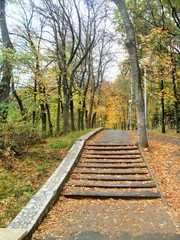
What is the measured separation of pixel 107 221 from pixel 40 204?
1547 mm

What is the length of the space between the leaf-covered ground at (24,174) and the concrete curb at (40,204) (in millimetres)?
280

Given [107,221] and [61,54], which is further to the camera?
[61,54]

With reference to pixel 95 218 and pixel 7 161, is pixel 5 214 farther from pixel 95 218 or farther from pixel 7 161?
pixel 7 161

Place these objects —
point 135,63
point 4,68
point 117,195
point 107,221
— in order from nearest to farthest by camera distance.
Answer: point 107,221
point 117,195
point 135,63
point 4,68

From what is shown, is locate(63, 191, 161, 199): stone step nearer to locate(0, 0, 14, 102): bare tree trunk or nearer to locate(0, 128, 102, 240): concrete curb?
locate(0, 128, 102, 240): concrete curb

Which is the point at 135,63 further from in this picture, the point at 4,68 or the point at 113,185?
the point at 4,68

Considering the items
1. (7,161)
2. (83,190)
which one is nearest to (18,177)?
(7,161)

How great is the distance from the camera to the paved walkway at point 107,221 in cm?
432

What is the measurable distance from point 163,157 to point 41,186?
5051mm

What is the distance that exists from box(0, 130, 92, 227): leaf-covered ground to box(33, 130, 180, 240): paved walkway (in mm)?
840

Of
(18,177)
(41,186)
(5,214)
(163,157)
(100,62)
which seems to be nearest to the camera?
(5,214)

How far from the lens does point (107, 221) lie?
496cm

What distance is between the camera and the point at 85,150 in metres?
10.2

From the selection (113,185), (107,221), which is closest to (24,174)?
(113,185)
